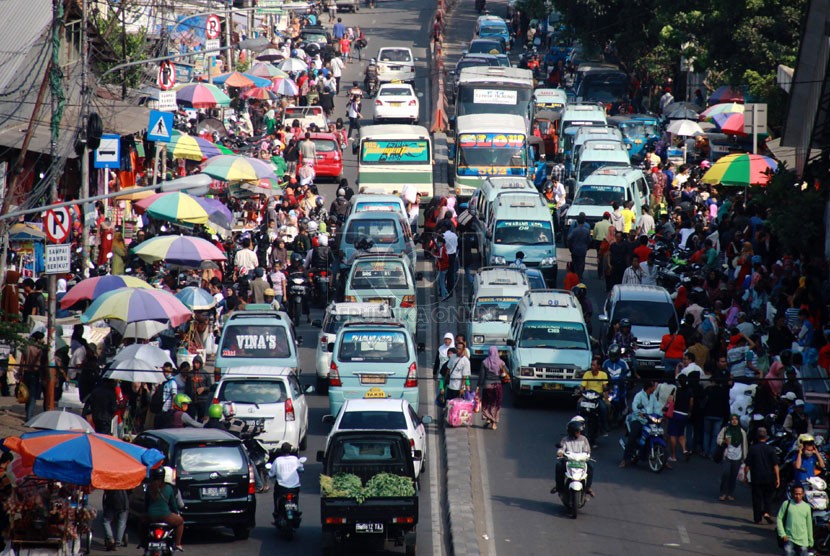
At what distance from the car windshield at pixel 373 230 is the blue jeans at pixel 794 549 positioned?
16.3 m

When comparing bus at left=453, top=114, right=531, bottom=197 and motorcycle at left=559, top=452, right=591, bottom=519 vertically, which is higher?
bus at left=453, top=114, right=531, bottom=197

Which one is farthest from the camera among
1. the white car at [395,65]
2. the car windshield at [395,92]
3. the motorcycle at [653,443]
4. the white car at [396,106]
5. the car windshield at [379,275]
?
the white car at [395,65]

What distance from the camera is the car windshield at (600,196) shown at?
3794cm

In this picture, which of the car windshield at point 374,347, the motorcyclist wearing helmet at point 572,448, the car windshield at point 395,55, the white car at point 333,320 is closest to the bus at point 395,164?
the white car at point 333,320

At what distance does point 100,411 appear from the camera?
2316cm

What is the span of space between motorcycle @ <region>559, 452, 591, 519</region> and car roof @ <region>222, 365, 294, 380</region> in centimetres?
482

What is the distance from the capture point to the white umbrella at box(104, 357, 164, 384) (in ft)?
77.6

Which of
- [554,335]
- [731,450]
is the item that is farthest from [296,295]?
[731,450]

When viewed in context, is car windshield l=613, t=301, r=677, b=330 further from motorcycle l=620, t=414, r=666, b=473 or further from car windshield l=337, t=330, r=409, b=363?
car windshield l=337, t=330, r=409, b=363

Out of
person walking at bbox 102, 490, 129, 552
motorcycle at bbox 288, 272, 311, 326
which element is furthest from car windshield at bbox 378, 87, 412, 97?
person walking at bbox 102, 490, 129, 552

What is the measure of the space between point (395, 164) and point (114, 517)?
23.0 meters

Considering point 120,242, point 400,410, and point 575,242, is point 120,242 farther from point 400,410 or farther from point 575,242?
point 400,410

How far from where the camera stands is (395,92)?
5288 cm

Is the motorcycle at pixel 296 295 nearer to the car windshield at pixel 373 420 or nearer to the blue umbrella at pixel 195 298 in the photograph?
the blue umbrella at pixel 195 298
